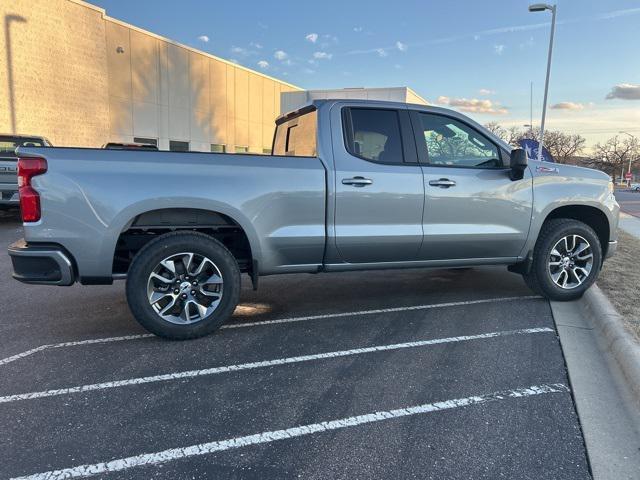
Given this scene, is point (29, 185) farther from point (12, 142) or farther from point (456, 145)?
point (12, 142)

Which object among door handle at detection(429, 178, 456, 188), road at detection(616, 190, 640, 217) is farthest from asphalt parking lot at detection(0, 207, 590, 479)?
road at detection(616, 190, 640, 217)

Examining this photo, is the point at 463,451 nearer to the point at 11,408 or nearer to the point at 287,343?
the point at 287,343

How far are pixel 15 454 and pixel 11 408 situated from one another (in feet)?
1.87

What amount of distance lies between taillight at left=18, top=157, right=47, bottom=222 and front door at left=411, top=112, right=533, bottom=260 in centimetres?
322

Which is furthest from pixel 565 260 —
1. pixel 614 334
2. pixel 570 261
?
pixel 614 334

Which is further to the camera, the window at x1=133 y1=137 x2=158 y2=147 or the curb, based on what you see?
the window at x1=133 y1=137 x2=158 y2=147

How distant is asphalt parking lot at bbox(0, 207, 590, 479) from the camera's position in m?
2.54

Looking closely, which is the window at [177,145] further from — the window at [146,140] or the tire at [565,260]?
the tire at [565,260]

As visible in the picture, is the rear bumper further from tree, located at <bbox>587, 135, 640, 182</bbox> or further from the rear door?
tree, located at <bbox>587, 135, 640, 182</bbox>

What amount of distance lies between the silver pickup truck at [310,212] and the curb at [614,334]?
0.28 meters

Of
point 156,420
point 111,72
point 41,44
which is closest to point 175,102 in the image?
point 111,72

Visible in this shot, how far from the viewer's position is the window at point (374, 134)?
4.61 meters

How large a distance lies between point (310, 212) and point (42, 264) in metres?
2.14

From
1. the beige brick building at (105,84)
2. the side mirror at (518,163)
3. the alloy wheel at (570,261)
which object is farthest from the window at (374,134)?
the beige brick building at (105,84)
